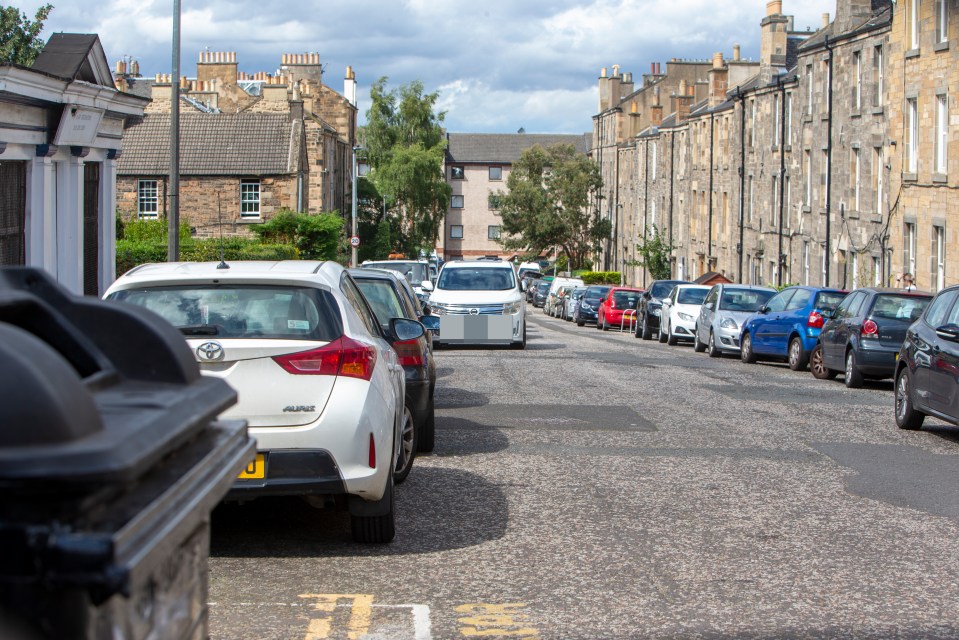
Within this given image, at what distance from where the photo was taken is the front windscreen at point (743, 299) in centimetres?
2742

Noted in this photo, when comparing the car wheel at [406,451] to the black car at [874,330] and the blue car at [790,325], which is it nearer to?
the black car at [874,330]

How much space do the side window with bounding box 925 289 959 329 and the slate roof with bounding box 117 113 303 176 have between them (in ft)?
132

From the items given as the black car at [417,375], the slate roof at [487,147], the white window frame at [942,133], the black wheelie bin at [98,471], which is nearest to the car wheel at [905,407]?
the black car at [417,375]

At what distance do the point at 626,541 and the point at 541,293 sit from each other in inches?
2631

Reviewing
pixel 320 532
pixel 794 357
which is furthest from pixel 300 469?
pixel 794 357

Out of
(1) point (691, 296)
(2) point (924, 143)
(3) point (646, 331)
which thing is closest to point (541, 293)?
(3) point (646, 331)

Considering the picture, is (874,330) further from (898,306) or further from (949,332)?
(949,332)

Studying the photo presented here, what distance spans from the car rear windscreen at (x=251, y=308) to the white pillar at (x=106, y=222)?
55.1 ft

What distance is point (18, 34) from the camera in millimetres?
38375

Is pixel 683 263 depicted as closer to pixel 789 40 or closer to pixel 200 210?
pixel 789 40

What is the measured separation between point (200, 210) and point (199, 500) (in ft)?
162

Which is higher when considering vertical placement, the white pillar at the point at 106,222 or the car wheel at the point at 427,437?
the white pillar at the point at 106,222

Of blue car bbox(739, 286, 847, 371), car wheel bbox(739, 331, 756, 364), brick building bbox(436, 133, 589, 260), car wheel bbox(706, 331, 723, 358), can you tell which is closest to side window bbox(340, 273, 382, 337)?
blue car bbox(739, 286, 847, 371)

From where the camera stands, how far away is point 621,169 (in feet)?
277
